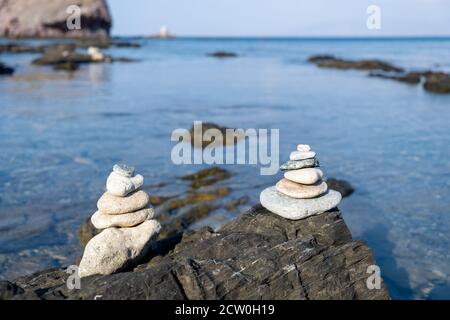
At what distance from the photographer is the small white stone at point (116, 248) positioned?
21.5ft

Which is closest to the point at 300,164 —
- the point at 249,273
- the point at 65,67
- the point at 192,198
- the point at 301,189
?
the point at 301,189

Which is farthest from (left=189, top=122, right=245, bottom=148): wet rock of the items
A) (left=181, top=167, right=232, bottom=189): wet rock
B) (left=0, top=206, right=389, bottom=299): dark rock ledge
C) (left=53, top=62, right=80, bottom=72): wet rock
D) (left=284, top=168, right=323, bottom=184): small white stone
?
(left=53, top=62, right=80, bottom=72): wet rock

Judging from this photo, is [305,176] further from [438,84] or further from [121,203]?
[438,84]

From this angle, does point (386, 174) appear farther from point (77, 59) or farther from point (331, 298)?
point (77, 59)

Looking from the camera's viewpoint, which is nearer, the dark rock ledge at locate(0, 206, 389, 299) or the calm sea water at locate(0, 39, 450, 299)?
the dark rock ledge at locate(0, 206, 389, 299)

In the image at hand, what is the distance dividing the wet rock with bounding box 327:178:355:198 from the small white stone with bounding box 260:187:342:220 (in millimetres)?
5404

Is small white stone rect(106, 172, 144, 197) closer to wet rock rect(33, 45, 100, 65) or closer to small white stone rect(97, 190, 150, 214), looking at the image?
small white stone rect(97, 190, 150, 214)

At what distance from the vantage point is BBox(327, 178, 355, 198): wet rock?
13.2m

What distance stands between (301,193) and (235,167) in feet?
26.4

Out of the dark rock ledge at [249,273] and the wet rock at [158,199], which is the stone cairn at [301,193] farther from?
the wet rock at [158,199]

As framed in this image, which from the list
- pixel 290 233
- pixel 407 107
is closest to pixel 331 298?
pixel 290 233

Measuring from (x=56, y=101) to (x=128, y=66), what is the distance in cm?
2829

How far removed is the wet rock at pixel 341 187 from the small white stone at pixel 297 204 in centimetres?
540

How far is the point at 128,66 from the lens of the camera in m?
56.5
